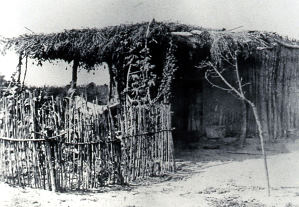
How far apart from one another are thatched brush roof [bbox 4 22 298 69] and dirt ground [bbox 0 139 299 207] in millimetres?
3116

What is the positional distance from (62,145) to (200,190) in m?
2.52

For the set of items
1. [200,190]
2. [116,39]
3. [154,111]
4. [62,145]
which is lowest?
[200,190]

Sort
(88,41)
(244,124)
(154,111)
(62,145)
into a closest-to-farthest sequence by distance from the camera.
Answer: (62,145), (154,111), (88,41), (244,124)

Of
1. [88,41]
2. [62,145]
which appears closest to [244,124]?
[88,41]

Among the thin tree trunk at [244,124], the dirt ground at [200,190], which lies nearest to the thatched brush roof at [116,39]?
the thin tree trunk at [244,124]

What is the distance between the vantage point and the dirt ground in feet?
19.6

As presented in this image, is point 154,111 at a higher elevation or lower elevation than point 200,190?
higher

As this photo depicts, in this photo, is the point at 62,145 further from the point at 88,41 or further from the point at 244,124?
the point at 244,124

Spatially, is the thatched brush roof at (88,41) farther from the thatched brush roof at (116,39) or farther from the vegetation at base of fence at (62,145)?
the vegetation at base of fence at (62,145)

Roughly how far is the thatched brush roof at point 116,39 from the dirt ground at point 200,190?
3.12 metres

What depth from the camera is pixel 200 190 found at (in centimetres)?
670

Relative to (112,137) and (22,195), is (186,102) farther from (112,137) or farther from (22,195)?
(22,195)

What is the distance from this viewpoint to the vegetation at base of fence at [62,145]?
6398mm

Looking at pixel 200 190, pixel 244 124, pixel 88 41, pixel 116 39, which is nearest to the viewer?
pixel 200 190
